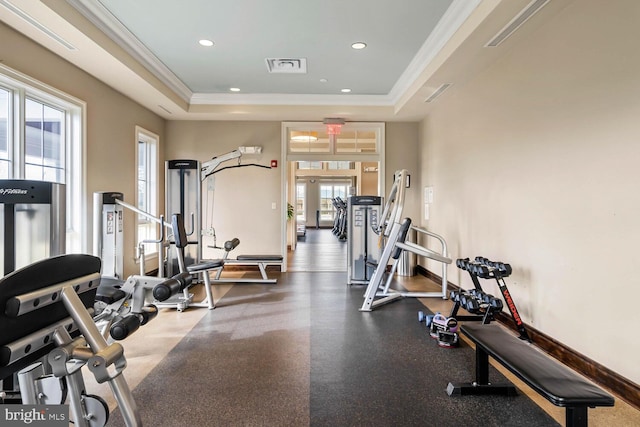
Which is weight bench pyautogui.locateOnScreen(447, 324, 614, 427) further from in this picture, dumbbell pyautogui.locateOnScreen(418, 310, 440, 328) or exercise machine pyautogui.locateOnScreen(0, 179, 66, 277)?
exercise machine pyautogui.locateOnScreen(0, 179, 66, 277)

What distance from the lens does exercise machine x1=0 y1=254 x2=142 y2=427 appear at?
1.13 meters

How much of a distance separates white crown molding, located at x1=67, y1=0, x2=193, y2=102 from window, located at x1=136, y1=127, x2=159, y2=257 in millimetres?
1026

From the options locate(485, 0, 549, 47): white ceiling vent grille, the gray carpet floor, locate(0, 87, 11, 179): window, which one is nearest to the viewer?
the gray carpet floor

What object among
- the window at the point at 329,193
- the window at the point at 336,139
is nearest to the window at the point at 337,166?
the window at the point at 329,193

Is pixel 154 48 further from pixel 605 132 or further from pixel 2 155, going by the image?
pixel 605 132

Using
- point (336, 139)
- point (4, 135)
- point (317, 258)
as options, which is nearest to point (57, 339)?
point (4, 135)

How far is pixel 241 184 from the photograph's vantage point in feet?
20.7

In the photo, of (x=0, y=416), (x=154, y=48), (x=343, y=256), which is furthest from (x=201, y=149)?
(x=0, y=416)

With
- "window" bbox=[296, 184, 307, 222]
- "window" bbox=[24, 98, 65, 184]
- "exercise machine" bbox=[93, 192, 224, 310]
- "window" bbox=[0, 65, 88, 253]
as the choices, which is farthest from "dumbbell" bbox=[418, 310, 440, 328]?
"window" bbox=[296, 184, 307, 222]

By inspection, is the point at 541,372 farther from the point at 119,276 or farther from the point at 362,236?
the point at 362,236

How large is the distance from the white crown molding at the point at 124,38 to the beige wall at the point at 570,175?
12.3 feet

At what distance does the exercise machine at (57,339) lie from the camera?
1128mm

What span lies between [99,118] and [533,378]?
A: 485 centimetres

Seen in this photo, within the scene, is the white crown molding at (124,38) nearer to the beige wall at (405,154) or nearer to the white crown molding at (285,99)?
the white crown molding at (285,99)
